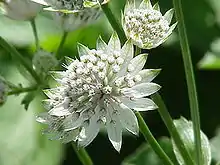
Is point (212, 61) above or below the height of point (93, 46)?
below

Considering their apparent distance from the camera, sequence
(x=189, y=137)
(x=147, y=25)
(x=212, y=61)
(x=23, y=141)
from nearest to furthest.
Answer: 1. (x=147, y=25)
2. (x=189, y=137)
3. (x=212, y=61)
4. (x=23, y=141)

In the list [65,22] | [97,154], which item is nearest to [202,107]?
[97,154]

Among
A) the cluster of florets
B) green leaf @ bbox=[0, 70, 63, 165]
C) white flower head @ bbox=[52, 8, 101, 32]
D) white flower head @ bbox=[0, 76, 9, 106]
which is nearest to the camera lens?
the cluster of florets

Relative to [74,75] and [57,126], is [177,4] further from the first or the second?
[57,126]

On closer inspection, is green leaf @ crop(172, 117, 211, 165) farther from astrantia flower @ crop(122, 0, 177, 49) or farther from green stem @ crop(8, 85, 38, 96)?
green stem @ crop(8, 85, 38, 96)

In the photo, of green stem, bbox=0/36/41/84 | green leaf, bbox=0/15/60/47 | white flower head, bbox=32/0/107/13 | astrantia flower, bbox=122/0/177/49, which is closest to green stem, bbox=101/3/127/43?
astrantia flower, bbox=122/0/177/49

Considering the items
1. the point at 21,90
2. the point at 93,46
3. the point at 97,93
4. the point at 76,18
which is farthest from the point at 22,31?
the point at 97,93

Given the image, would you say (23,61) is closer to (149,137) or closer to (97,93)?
(97,93)

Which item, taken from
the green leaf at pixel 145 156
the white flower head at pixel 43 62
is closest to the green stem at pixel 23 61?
the white flower head at pixel 43 62
